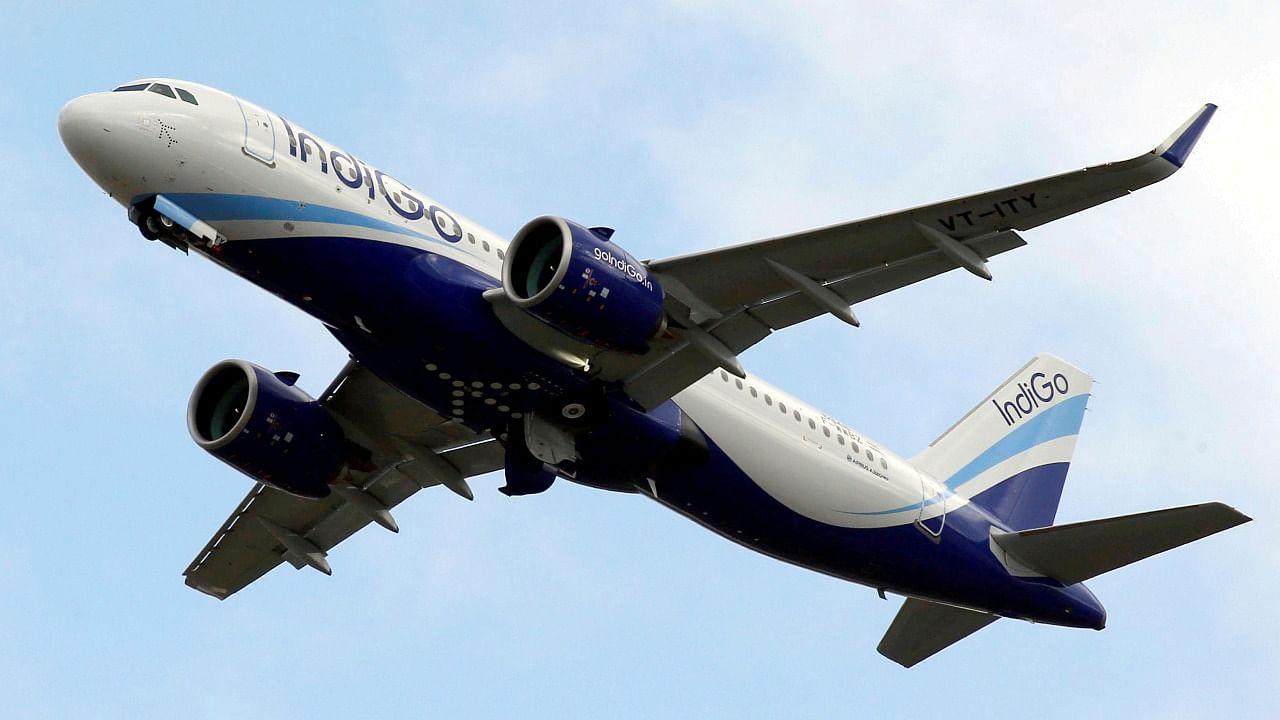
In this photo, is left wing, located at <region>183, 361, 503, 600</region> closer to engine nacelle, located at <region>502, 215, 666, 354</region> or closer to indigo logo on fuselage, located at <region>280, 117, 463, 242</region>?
indigo logo on fuselage, located at <region>280, 117, 463, 242</region>

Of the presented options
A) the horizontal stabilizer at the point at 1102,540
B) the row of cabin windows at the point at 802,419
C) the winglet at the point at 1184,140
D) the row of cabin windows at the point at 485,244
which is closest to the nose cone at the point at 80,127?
the row of cabin windows at the point at 485,244

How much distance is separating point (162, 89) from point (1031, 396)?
20.5m

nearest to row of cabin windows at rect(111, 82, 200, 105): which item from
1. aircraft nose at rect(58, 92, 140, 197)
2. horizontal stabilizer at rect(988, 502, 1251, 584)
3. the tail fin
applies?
aircraft nose at rect(58, 92, 140, 197)

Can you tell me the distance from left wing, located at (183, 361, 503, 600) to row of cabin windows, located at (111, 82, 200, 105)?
6606mm

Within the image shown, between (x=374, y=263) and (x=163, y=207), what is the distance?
3328 millimetres

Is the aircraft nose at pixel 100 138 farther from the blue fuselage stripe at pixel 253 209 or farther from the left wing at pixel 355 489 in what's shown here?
the left wing at pixel 355 489

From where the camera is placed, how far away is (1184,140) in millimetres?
25156

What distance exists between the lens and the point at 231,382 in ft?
106

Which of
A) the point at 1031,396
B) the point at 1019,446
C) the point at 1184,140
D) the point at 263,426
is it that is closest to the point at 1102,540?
the point at 1019,446

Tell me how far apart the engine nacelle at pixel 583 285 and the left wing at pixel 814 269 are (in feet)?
2.50

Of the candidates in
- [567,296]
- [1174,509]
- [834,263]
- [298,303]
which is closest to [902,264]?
[834,263]

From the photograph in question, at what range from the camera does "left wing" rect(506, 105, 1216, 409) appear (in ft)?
86.1

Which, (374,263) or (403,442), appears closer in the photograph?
(374,263)

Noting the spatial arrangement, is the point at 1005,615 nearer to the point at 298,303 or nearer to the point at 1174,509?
the point at 1174,509
